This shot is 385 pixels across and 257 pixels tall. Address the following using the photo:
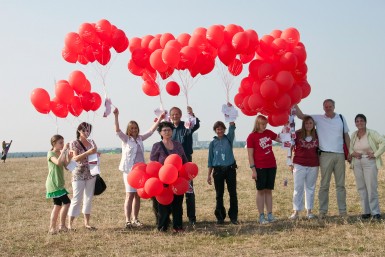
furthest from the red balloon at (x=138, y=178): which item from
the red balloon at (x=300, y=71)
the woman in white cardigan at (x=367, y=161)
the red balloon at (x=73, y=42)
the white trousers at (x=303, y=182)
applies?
the woman in white cardigan at (x=367, y=161)

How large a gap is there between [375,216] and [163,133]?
11.0 feet

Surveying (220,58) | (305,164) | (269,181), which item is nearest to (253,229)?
(269,181)

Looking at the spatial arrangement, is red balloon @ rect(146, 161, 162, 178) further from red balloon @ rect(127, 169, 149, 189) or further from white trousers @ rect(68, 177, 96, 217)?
white trousers @ rect(68, 177, 96, 217)

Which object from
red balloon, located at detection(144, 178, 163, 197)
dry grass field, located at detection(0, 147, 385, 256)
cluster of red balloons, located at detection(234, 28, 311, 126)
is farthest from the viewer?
cluster of red balloons, located at detection(234, 28, 311, 126)

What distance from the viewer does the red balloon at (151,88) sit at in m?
7.73

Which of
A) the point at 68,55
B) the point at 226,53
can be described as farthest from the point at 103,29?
the point at 226,53

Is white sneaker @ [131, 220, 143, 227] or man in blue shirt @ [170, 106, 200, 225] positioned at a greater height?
man in blue shirt @ [170, 106, 200, 225]

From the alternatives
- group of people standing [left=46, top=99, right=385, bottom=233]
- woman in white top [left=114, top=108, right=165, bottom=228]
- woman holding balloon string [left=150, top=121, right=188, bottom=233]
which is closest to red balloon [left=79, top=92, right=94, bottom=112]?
group of people standing [left=46, top=99, right=385, bottom=233]

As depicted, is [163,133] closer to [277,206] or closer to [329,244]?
[329,244]

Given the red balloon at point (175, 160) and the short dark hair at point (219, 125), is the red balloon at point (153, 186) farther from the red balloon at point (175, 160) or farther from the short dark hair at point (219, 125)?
the short dark hair at point (219, 125)

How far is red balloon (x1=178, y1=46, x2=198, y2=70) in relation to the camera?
6.72 m

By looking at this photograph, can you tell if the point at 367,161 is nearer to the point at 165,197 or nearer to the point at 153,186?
the point at 165,197

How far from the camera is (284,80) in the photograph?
668 cm

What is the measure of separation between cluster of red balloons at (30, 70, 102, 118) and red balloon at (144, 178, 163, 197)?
1662mm
